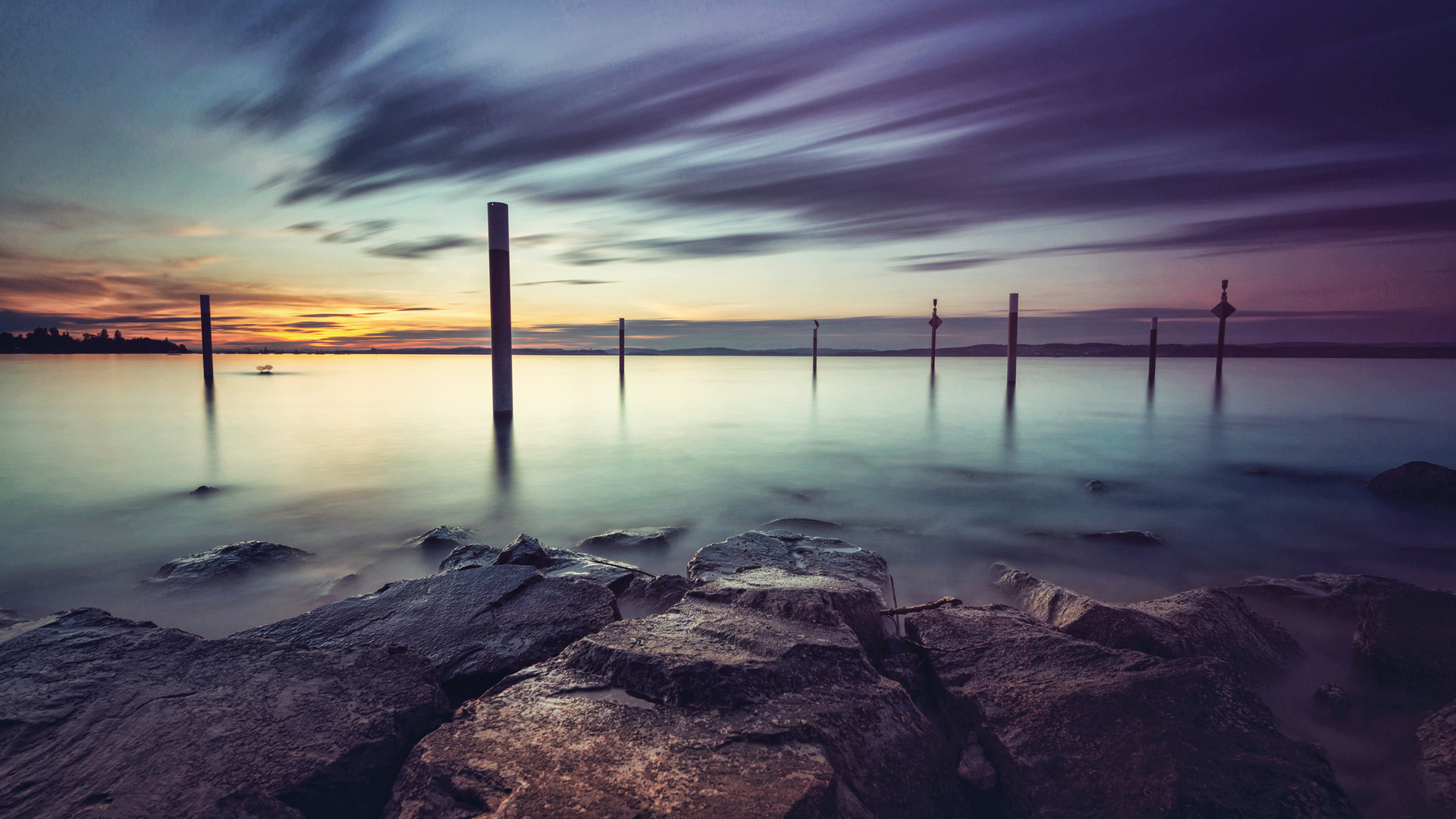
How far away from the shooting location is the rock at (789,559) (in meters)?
4.28

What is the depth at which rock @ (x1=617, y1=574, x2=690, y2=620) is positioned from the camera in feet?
13.0

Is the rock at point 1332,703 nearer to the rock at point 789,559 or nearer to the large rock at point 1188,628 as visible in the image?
the large rock at point 1188,628

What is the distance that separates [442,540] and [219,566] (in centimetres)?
169

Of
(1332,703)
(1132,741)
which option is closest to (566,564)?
(1132,741)

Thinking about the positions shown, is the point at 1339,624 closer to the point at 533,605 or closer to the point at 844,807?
the point at 844,807

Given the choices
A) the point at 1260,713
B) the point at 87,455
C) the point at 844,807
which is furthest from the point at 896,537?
the point at 87,455

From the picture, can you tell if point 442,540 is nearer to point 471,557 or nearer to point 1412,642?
point 471,557

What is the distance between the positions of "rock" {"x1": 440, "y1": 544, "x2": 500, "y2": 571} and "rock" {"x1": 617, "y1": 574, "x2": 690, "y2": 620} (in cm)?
126

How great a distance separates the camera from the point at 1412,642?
3.32m

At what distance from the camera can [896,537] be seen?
6680 mm

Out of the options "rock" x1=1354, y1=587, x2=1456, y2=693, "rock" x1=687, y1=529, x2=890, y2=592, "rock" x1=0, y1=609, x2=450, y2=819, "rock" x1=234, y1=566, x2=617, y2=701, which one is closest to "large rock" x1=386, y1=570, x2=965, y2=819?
"rock" x1=0, y1=609, x2=450, y2=819

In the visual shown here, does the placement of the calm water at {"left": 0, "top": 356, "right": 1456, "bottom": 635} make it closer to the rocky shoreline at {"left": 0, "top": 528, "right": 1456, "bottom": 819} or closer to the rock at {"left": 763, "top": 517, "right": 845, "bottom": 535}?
the rock at {"left": 763, "top": 517, "right": 845, "bottom": 535}

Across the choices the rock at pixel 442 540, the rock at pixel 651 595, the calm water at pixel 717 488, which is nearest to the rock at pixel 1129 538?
the calm water at pixel 717 488

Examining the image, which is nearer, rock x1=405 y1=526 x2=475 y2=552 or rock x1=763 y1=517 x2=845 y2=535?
rock x1=405 y1=526 x2=475 y2=552
